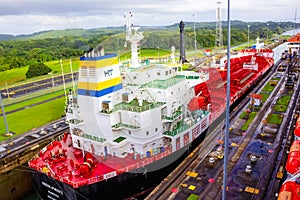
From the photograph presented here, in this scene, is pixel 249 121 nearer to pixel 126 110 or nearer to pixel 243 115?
pixel 243 115

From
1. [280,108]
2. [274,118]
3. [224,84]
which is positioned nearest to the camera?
[274,118]

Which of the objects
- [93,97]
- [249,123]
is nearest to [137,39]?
[93,97]

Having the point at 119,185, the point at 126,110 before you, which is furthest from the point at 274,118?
the point at 119,185

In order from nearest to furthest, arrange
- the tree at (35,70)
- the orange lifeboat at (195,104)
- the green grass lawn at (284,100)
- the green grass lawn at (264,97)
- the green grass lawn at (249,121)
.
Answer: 1. the orange lifeboat at (195,104)
2. the green grass lawn at (249,121)
3. the green grass lawn at (284,100)
4. the green grass lawn at (264,97)
5. the tree at (35,70)

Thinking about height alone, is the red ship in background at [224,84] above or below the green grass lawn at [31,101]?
above

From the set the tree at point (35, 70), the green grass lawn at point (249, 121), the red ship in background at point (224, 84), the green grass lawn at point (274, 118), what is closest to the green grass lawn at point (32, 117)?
the red ship in background at point (224, 84)

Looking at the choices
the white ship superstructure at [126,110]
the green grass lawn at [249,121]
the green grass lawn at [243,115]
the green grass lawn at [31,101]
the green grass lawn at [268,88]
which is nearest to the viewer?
the white ship superstructure at [126,110]

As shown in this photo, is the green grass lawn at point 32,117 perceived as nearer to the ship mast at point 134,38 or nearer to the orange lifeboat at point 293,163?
the ship mast at point 134,38

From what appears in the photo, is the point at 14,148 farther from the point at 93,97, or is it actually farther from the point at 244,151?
the point at 244,151
